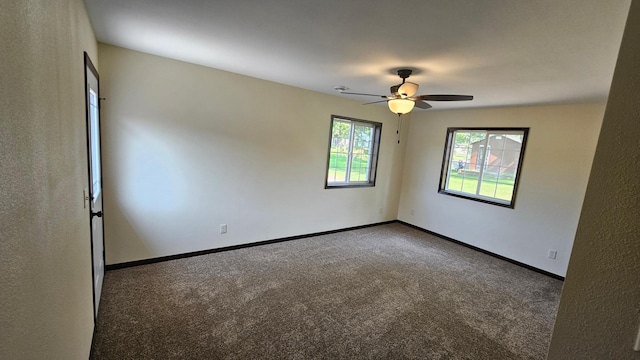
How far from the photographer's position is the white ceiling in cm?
154

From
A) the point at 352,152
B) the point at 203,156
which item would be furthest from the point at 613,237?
the point at 352,152

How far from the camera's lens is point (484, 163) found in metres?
4.43

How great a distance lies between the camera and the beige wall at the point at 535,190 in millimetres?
3475

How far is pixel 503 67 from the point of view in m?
2.37

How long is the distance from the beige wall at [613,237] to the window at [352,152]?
381 cm

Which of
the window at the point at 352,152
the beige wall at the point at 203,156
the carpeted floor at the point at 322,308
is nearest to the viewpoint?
the carpeted floor at the point at 322,308

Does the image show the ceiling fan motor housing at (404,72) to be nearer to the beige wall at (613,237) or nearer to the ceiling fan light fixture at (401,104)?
the ceiling fan light fixture at (401,104)

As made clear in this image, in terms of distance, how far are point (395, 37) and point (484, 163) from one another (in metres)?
3.40

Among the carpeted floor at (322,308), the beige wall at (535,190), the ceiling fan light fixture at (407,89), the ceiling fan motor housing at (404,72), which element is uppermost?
the ceiling fan motor housing at (404,72)

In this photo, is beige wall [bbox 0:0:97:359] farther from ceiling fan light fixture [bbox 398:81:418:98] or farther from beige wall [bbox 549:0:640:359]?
ceiling fan light fixture [bbox 398:81:418:98]

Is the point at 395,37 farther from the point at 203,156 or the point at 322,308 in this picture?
the point at 203,156

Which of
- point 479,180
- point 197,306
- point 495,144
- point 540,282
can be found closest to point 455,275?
point 540,282

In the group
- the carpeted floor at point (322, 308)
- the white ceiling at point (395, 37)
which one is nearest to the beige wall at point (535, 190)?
the carpeted floor at point (322, 308)

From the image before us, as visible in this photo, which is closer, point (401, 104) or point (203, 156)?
point (401, 104)
